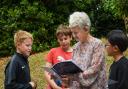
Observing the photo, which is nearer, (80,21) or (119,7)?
(80,21)

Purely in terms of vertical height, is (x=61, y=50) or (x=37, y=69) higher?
(x=61, y=50)

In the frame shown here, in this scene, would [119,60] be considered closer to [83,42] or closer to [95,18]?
[83,42]

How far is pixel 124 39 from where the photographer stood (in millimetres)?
5617

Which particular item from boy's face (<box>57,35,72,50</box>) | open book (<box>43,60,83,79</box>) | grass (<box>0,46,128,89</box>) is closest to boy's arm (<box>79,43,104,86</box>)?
open book (<box>43,60,83,79</box>)

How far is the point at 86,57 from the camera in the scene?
18.7 feet

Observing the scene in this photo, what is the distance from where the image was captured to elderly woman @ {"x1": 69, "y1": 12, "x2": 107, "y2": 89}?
561 centimetres

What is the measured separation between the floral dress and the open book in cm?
9

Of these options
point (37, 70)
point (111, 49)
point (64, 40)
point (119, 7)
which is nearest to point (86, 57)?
point (111, 49)

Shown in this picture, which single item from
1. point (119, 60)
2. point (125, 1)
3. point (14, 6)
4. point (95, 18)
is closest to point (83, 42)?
point (119, 60)

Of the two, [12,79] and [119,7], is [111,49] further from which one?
[119,7]

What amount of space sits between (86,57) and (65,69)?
1.08 feet

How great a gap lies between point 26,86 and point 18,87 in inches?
5.5

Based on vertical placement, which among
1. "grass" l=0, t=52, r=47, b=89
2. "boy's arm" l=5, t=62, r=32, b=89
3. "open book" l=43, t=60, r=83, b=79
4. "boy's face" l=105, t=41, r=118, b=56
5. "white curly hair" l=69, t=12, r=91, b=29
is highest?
"white curly hair" l=69, t=12, r=91, b=29

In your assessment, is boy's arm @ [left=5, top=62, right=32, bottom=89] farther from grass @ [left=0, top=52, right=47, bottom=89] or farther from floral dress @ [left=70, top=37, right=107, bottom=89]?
grass @ [left=0, top=52, right=47, bottom=89]
